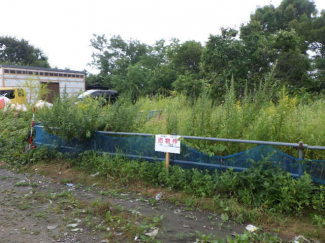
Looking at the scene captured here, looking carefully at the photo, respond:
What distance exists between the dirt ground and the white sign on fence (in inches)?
38.5

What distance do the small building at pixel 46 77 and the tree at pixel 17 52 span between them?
17.5 m

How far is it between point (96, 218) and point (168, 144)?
6.41ft

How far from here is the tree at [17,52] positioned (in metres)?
42.5

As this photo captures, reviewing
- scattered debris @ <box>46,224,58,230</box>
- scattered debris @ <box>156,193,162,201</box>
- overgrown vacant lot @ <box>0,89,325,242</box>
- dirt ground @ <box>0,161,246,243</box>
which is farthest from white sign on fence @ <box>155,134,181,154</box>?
scattered debris @ <box>46,224,58,230</box>

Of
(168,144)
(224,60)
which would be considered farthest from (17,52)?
(168,144)

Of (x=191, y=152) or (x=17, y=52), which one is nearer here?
(x=191, y=152)

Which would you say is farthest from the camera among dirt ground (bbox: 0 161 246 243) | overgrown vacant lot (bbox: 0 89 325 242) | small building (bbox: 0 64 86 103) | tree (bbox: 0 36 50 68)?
tree (bbox: 0 36 50 68)

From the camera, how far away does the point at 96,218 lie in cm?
438

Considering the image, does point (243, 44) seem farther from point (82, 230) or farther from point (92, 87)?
point (92, 87)

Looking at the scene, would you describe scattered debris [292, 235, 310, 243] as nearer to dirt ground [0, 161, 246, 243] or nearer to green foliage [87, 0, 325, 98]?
dirt ground [0, 161, 246, 243]

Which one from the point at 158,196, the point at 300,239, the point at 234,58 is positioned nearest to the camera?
the point at 300,239

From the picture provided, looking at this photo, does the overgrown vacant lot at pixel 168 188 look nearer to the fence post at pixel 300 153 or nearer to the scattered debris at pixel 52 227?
the scattered debris at pixel 52 227

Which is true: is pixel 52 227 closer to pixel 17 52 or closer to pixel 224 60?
pixel 224 60

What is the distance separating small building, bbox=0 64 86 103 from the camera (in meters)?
21.6
